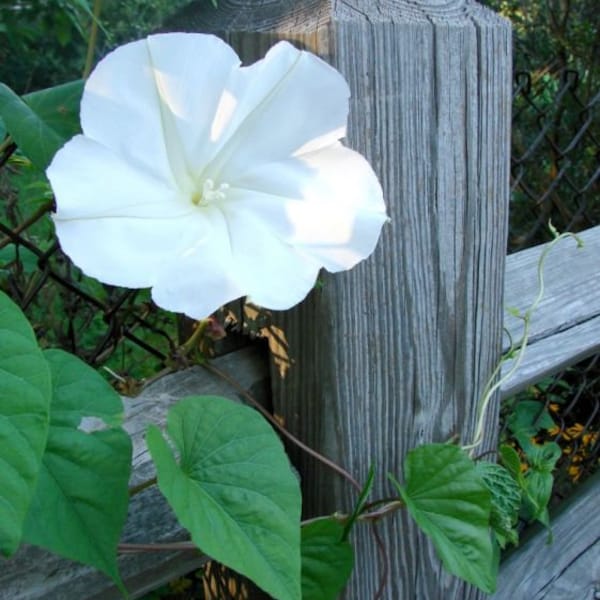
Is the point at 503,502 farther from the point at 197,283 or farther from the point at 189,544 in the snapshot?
the point at 197,283

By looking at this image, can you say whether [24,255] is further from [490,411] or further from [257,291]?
[490,411]

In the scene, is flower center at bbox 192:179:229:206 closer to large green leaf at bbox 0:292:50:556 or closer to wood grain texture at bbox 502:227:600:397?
large green leaf at bbox 0:292:50:556

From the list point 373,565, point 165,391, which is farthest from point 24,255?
point 373,565

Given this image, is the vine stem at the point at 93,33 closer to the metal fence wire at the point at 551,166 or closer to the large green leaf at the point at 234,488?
the large green leaf at the point at 234,488

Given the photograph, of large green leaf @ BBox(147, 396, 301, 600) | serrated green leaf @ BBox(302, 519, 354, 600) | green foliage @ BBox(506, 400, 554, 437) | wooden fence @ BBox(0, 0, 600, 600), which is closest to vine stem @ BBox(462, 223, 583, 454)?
wooden fence @ BBox(0, 0, 600, 600)

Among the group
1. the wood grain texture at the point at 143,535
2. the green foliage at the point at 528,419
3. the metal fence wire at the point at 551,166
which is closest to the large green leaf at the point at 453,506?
the wood grain texture at the point at 143,535

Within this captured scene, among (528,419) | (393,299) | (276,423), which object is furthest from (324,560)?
(528,419)
